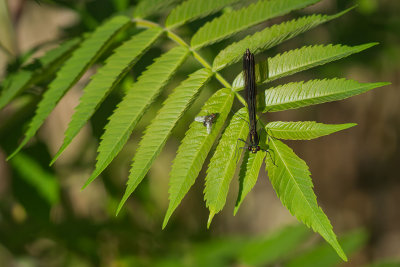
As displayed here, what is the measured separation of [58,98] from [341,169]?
4.12 m

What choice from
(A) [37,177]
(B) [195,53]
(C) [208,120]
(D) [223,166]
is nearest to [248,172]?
(D) [223,166]

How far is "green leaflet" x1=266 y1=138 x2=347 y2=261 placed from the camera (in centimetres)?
100

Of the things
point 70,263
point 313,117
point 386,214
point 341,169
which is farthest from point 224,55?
point 386,214

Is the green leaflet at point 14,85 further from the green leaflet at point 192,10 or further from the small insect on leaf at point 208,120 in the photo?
the small insect on leaf at point 208,120

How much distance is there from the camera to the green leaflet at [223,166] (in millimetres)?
1093

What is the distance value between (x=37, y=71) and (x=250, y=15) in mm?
841

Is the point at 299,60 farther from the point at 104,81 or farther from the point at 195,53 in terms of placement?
the point at 104,81

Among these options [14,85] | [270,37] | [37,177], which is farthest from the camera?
[37,177]

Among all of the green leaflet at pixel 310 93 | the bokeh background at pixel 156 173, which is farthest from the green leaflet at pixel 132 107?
the bokeh background at pixel 156 173

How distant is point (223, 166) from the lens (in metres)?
1.13

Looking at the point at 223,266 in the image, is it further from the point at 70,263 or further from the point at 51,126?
the point at 51,126

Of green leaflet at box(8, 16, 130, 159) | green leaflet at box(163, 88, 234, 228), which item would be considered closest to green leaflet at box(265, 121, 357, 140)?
green leaflet at box(163, 88, 234, 228)

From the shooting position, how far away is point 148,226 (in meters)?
2.87

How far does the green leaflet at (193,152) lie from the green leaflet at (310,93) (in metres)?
0.13
